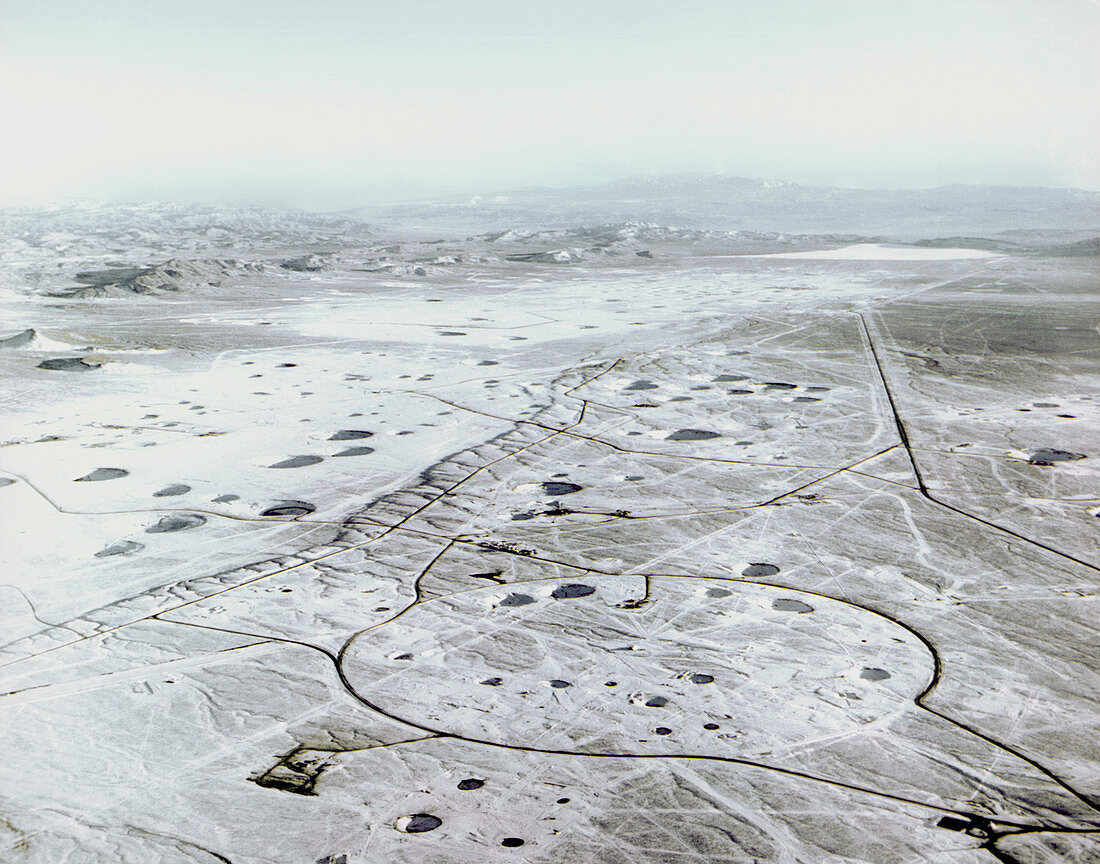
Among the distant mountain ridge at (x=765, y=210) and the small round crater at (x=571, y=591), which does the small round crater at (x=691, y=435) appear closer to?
the small round crater at (x=571, y=591)

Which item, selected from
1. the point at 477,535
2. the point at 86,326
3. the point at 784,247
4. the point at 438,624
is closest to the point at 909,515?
the point at 477,535

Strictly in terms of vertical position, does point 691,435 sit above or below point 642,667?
above

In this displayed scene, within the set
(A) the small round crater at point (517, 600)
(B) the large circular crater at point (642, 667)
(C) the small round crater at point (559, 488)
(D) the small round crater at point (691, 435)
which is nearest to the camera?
(B) the large circular crater at point (642, 667)

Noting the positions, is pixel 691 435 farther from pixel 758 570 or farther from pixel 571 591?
pixel 571 591

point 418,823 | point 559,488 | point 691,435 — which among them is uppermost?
point 691,435

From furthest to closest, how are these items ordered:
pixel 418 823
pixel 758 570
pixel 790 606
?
pixel 758 570 < pixel 790 606 < pixel 418 823

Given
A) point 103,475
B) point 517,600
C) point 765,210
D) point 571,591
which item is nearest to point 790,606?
point 571,591

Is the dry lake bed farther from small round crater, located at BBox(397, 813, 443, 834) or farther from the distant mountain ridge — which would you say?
the distant mountain ridge

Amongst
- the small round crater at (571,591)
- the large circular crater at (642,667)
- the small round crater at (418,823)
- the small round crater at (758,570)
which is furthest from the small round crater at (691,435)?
the small round crater at (418,823)
